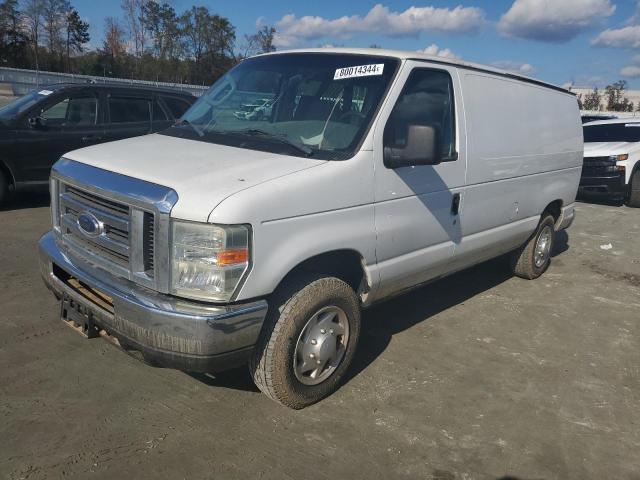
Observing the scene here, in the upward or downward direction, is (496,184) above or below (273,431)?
above

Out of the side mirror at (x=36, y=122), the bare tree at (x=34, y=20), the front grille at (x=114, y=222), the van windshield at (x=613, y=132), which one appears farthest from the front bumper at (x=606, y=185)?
the bare tree at (x=34, y=20)

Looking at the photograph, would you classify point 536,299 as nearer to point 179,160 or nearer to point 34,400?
point 179,160

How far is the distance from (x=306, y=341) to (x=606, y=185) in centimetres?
1017

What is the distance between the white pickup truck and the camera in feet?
36.6

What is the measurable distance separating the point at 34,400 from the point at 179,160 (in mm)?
1669

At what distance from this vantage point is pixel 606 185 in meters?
11.3

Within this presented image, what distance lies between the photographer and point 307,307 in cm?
315

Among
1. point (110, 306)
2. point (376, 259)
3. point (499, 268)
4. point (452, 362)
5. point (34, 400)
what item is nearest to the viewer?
point (110, 306)

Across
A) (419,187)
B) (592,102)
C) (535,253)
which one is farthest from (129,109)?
(592,102)

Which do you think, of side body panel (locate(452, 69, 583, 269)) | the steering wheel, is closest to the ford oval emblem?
the steering wheel

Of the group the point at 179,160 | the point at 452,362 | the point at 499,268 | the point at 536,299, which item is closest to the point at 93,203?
the point at 179,160

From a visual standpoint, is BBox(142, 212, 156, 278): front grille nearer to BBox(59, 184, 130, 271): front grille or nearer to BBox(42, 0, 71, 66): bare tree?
BBox(59, 184, 130, 271): front grille

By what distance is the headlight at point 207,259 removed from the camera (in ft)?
8.89

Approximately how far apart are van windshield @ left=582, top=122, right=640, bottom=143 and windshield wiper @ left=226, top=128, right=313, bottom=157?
33.7ft
